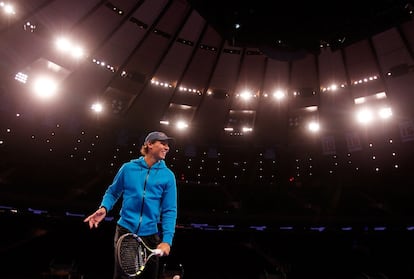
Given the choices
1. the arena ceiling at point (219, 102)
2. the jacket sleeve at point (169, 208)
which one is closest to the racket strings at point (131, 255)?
the jacket sleeve at point (169, 208)

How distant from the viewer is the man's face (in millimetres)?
3256

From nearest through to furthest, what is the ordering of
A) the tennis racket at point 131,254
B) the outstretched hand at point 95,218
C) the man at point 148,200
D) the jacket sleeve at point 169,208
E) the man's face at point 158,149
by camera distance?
1. the tennis racket at point 131,254
2. the outstretched hand at point 95,218
3. the man at point 148,200
4. the jacket sleeve at point 169,208
5. the man's face at point 158,149

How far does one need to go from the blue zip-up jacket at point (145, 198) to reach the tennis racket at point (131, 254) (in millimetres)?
426

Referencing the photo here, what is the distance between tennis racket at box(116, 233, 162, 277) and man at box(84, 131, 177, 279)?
36 cm

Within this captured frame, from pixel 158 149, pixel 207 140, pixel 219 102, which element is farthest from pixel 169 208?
pixel 207 140

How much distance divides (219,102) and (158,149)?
10.5 metres

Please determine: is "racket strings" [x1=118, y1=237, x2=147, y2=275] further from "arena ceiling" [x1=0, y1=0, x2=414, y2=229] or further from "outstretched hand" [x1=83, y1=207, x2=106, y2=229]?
Result: "arena ceiling" [x1=0, y1=0, x2=414, y2=229]

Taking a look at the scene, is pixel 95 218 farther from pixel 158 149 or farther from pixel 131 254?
pixel 158 149

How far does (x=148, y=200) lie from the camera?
3100mm

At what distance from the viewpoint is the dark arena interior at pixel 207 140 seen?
10.3 m

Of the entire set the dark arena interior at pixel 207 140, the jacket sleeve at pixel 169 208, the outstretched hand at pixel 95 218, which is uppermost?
the dark arena interior at pixel 207 140

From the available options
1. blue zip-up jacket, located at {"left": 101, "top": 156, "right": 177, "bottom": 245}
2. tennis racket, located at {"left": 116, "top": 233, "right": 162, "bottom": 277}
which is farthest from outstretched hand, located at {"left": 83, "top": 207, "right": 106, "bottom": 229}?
Result: tennis racket, located at {"left": 116, "top": 233, "right": 162, "bottom": 277}

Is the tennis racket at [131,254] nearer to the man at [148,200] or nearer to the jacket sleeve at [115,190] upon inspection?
the man at [148,200]

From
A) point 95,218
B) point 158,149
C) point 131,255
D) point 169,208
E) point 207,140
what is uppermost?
point 207,140
